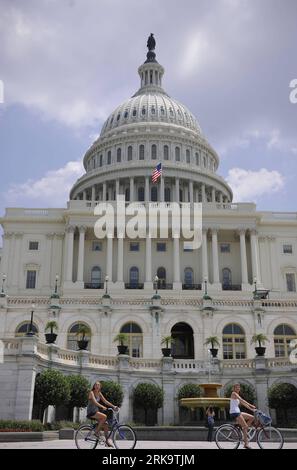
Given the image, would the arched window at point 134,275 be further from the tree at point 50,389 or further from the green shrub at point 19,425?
the green shrub at point 19,425

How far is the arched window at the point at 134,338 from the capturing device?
55.2m

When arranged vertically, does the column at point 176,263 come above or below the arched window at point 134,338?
above

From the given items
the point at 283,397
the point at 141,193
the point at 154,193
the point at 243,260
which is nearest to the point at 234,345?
the point at 283,397

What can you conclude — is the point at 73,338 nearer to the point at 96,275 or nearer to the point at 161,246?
the point at 96,275

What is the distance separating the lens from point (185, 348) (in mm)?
59000

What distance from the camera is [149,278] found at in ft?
282

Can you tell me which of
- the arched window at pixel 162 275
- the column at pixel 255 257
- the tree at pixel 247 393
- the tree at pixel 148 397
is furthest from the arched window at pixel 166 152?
the tree at pixel 148 397

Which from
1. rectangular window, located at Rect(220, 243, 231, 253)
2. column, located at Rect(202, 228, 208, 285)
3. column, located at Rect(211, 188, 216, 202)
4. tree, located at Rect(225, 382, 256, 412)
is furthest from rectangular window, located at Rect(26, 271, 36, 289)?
tree, located at Rect(225, 382, 256, 412)

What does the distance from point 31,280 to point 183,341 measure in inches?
1486

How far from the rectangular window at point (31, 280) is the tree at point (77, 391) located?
2019 inches

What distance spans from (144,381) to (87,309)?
14.8 metres

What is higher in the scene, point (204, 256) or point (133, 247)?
point (133, 247)
